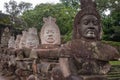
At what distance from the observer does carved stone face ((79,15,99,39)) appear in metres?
5.25

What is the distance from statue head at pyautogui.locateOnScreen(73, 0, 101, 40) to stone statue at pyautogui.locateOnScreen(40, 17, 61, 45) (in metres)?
2.69

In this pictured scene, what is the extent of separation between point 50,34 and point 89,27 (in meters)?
3.03

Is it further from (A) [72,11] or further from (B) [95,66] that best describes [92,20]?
(A) [72,11]

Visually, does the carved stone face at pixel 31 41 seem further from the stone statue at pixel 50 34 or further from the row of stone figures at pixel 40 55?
the stone statue at pixel 50 34

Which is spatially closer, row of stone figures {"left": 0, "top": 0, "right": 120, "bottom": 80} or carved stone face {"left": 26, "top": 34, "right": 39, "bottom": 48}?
row of stone figures {"left": 0, "top": 0, "right": 120, "bottom": 80}

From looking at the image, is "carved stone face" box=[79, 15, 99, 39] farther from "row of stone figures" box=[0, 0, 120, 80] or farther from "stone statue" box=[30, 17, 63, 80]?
"stone statue" box=[30, 17, 63, 80]

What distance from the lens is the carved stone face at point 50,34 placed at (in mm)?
8062

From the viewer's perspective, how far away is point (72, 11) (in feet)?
141

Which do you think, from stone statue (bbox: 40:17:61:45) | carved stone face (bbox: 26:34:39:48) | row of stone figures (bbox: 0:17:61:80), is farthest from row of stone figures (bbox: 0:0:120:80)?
carved stone face (bbox: 26:34:39:48)

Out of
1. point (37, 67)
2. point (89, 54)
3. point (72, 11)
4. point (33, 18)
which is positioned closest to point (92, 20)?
point (89, 54)

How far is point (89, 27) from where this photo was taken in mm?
5254

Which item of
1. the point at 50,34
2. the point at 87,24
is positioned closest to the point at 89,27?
the point at 87,24

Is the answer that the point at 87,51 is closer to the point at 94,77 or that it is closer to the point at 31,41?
the point at 94,77

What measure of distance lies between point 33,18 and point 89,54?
4176cm
